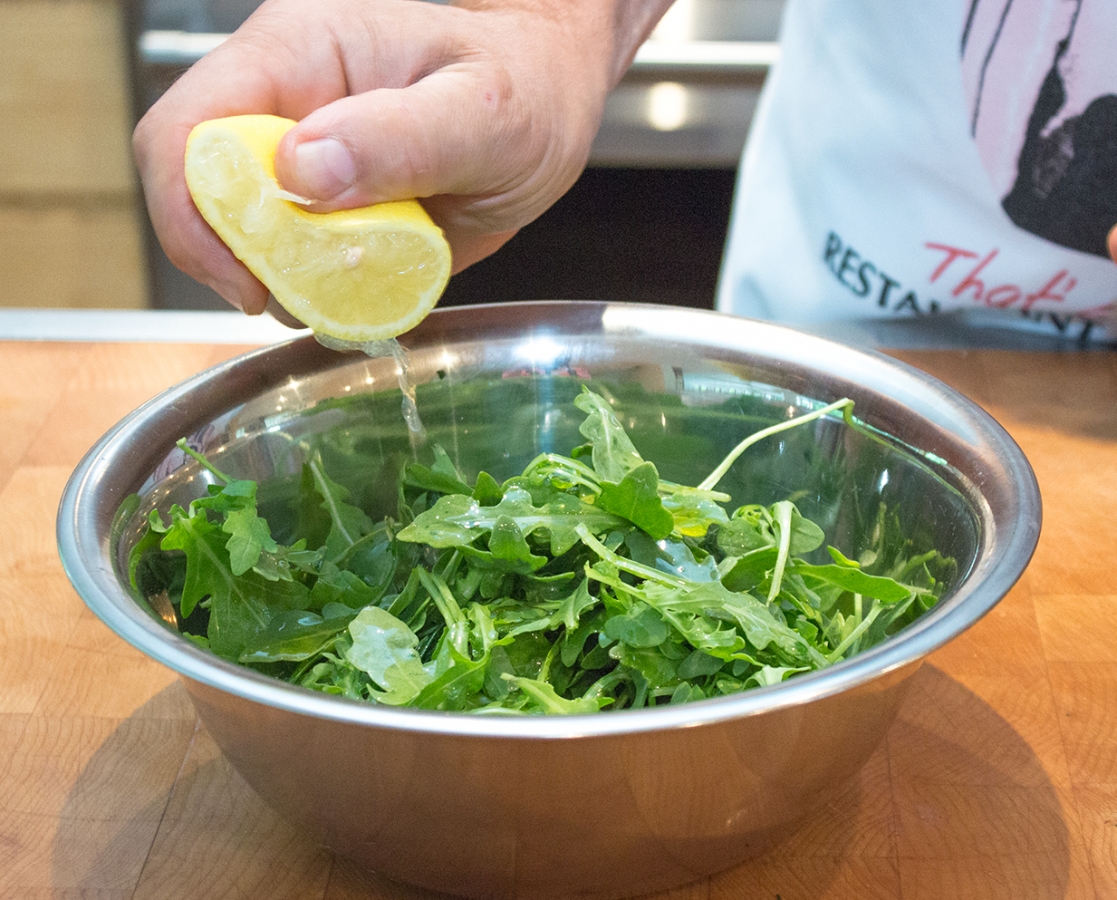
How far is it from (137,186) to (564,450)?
161cm

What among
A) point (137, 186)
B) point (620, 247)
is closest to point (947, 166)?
point (620, 247)

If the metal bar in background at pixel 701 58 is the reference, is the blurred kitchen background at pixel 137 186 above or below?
below

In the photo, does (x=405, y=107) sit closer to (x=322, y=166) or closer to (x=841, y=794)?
(x=322, y=166)

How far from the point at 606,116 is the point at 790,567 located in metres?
1.35

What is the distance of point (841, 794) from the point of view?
0.67 metres

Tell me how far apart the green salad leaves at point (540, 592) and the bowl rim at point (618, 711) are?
5 cm

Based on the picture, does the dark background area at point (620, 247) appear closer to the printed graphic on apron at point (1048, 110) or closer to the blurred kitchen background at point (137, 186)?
the blurred kitchen background at point (137, 186)

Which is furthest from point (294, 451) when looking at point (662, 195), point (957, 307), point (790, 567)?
point (662, 195)

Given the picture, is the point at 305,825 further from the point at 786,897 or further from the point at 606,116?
the point at 606,116

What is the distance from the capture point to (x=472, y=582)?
67 cm

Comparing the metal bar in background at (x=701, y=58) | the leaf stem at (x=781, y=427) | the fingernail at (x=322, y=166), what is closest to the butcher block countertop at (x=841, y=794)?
the leaf stem at (x=781, y=427)

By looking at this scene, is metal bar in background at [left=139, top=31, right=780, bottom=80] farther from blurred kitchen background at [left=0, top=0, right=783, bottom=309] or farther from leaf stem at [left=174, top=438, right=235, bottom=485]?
leaf stem at [left=174, top=438, right=235, bottom=485]

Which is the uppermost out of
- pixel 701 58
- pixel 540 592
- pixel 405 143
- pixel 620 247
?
pixel 405 143

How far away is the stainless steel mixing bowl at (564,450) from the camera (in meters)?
0.48
